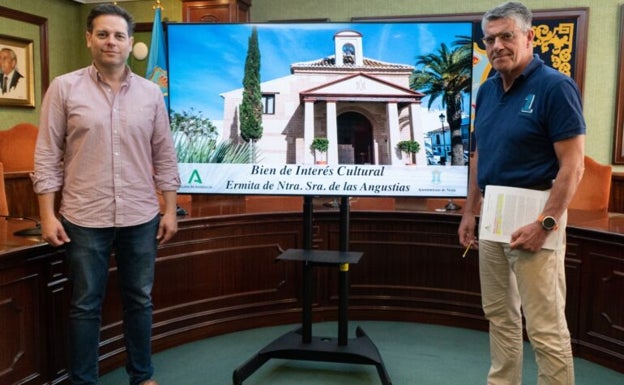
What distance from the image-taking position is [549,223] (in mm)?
1741

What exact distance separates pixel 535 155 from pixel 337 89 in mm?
832

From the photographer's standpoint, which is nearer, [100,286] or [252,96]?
[100,286]

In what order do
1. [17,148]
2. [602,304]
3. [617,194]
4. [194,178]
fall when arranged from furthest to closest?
[17,148], [617,194], [602,304], [194,178]

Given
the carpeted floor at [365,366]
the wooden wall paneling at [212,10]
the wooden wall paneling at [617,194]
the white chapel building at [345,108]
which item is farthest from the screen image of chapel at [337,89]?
the wooden wall paneling at [617,194]

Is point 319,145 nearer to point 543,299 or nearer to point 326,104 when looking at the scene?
point 326,104

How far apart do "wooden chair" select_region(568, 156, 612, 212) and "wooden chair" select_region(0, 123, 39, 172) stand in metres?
4.79

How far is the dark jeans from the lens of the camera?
6.41 feet

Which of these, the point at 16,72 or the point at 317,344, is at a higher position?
the point at 16,72

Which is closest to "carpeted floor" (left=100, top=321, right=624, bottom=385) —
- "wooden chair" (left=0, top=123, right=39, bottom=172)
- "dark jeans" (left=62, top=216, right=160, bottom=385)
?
"dark jeans" (left=62, top=216, right=160, bottom=385)

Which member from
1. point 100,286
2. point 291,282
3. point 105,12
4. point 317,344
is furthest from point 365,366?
point 105,12

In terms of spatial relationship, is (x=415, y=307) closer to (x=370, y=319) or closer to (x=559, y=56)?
(x=370, y=319)

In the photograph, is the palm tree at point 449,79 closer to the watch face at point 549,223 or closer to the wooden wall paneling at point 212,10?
the watch face at point 549,223

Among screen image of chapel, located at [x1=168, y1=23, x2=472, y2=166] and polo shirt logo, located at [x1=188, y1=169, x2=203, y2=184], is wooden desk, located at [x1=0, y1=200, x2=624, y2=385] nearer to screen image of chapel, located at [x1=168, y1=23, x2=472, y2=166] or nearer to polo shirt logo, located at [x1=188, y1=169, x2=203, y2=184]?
polo shirt logo, located at [x1=188, y1=169, x2=203, y2=184]

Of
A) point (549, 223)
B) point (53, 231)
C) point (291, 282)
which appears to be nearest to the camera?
point (549, 223)
